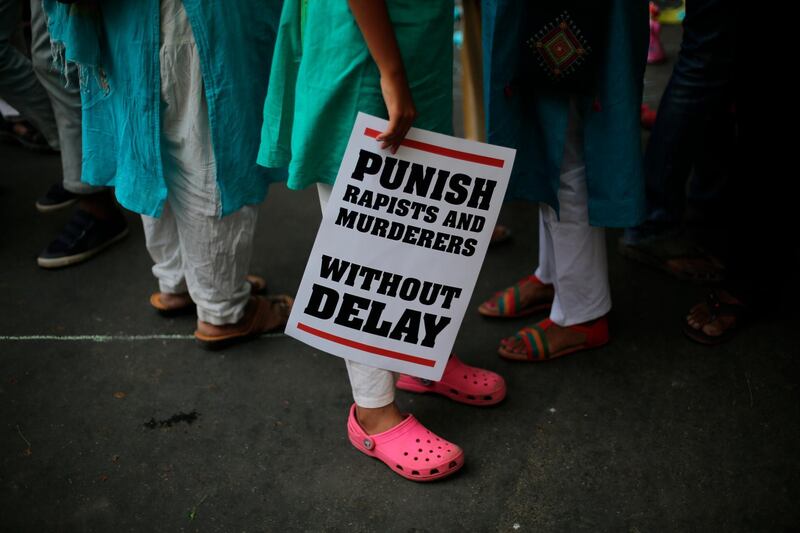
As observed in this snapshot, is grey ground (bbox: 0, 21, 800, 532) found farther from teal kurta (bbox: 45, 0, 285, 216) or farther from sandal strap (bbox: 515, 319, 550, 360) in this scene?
teal kurta (bbox: 45, 0, 285, 216)

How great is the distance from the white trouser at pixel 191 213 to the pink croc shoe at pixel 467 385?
0.72 meters

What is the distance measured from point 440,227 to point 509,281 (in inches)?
46.6

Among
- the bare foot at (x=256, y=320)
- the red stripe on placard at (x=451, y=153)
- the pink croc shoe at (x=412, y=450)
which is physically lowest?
the bare foot at (x=256, y=320)

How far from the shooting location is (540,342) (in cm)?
231

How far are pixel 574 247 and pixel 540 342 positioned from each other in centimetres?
36

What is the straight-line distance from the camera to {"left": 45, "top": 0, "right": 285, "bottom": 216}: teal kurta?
6.15 feet

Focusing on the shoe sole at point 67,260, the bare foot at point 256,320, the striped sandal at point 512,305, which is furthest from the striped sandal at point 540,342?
the shoe sole at point 67,260

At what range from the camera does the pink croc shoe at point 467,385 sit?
213 cm

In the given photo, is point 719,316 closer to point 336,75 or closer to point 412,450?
point 412,450

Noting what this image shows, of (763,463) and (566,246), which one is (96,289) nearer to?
(566,246)

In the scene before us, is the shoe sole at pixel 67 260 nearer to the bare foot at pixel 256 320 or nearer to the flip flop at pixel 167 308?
the flip flop at pixel 167 308

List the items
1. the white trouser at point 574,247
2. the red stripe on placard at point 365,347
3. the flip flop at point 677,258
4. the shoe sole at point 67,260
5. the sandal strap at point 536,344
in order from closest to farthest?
the red stripe on placard at point 365,347
the white trouser at point 574,247
the sandal strap at point 536,344
the flip flop at point 677,258
the shoe sole at point 67,260

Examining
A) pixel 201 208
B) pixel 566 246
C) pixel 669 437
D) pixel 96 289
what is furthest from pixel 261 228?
pixel 669 437

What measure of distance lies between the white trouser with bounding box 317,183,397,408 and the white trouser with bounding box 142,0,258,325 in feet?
1.48
